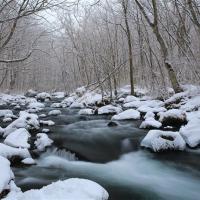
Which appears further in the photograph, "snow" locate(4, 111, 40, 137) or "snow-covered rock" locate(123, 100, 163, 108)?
"snow-covered rock" locate(123, 100, 163, 108)

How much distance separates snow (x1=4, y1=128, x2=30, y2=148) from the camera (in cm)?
734

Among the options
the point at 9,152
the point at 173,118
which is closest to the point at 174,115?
the point at 173,118

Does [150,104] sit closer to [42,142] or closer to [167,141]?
[167,141]

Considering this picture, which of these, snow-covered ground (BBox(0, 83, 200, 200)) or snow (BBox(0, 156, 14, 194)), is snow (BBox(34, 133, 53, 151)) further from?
snow (BBox(0, 156, 14, 194))

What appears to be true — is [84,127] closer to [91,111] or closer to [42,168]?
[91,111]

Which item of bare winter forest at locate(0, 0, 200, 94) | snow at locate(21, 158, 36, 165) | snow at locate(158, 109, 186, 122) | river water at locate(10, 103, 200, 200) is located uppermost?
bare winter forest at locate(0, 0, 200, 94)

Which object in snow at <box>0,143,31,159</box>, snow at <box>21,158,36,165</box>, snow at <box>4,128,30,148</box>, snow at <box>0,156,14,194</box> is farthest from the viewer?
snow at <box>4,128,30,148</box>

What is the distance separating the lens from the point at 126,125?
10359mm

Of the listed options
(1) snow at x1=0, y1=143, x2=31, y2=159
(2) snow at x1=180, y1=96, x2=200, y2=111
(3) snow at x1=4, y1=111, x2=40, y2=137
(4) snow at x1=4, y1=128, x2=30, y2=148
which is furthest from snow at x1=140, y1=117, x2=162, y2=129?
(1) snow at x1=0, y1=143, x2=31, y2=159

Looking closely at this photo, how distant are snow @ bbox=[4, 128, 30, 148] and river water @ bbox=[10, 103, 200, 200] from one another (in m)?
0.64

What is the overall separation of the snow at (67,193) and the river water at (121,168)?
842 millimetres

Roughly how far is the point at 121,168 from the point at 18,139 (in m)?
2.85

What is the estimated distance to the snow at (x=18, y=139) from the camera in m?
7.34

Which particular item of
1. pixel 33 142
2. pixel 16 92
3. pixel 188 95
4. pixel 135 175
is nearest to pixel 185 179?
pixel 135 175
